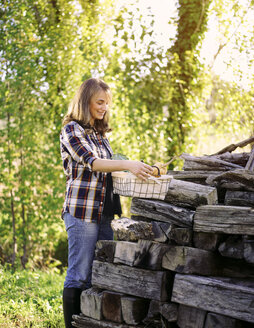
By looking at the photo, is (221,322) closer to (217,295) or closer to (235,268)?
(217,295)

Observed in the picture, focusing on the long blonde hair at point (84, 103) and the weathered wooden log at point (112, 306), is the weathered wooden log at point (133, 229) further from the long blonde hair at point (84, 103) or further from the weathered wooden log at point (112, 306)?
the long blonde hair at point (84, 103)

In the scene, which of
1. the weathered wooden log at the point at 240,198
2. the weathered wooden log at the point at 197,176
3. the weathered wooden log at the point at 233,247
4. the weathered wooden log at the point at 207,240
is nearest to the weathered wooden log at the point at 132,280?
the weathered wooden log at the point at 207,240

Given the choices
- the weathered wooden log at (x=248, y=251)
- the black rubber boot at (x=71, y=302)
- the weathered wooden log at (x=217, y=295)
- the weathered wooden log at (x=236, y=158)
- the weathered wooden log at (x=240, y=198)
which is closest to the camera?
the weathered wooden log at (x=217, y=295)

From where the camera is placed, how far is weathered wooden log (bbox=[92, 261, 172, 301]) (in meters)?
2.67

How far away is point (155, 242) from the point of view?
273 cm

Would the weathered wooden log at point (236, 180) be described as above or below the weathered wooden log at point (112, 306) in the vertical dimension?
above

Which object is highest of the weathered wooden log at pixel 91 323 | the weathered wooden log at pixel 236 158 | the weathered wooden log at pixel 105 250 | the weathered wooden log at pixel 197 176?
the weathered wooden log at pixel 236 158

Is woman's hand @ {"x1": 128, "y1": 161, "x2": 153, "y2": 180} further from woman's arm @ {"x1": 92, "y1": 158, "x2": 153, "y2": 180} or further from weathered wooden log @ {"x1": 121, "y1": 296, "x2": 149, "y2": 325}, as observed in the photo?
weathered wooden log @ {"x1": 121, "y1": 296, "x2": 149, "y2": 325}

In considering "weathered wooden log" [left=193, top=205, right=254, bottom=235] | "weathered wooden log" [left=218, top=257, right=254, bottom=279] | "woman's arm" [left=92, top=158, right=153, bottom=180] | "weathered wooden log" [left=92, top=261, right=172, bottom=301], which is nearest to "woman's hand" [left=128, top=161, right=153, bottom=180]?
"woman's arm" [left=92, top=158, right=153, bottom=180]

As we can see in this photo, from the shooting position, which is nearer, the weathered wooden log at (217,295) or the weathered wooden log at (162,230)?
the weathered wooden log at (217,295)

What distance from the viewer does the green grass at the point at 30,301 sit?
3.78m

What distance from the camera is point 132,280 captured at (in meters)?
2.78

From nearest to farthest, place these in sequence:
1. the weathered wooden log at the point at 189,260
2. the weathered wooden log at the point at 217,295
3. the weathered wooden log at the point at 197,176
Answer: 1. the weathered wooden log at the point at 217,295
2. the weathered wooden log at the point at 189,260
3. the weathered wooden log at the point at 197,176

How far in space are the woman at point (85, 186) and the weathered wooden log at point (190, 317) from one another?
720 mm
